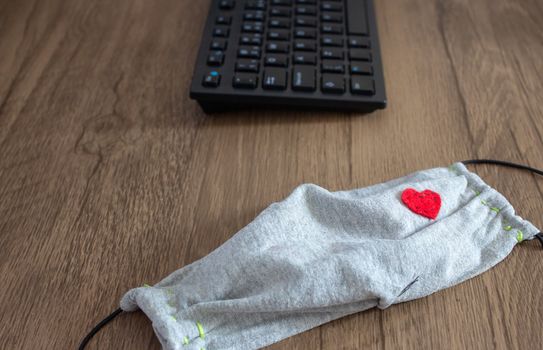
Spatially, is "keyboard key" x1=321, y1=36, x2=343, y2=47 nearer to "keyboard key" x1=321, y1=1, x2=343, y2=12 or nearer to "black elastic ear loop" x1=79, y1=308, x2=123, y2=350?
"keyboard key" x1=321, y1=1, x2=343, y2=12

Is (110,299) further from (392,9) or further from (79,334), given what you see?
(392,9)

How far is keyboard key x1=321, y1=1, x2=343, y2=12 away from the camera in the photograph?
1.53 ft

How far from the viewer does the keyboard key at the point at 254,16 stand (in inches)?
17.6

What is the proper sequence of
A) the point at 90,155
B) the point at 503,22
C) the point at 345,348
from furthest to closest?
1. the point at 503,22
2. the point at 90,155
3. the point at 345,348

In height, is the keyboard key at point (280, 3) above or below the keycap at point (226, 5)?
above

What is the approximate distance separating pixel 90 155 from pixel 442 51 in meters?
0.40

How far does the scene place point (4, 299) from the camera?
286mm

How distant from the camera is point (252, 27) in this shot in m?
0.44

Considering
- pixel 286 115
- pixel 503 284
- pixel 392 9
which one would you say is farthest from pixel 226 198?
pixel 392 9

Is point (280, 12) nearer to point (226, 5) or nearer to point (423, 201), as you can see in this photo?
point (226, 5)

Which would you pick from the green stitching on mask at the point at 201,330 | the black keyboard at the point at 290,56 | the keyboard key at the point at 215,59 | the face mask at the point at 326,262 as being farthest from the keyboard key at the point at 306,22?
the green stitching on mask at the point at 201,330

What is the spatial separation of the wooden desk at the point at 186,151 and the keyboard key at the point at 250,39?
0.07 metres

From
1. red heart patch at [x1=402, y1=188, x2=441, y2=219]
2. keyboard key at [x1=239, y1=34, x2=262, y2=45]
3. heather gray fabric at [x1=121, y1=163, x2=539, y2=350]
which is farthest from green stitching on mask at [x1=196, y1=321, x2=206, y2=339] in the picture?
keyboard key at [x1=239, y1=34, x2=262, y2=45]

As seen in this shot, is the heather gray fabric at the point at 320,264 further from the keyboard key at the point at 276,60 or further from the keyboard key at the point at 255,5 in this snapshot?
the keyboard key at the point at 255,5
